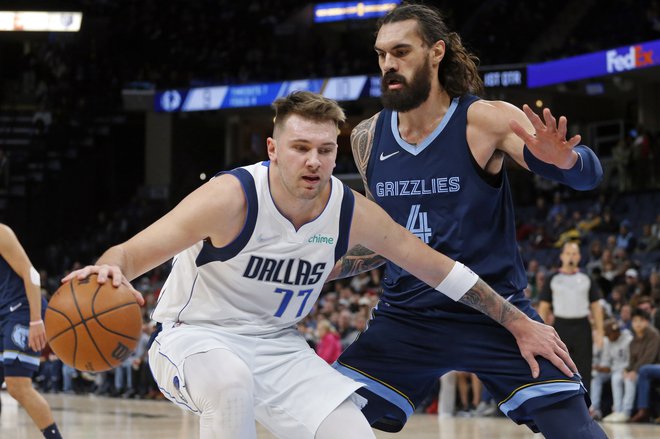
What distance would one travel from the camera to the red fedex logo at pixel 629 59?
18.6m

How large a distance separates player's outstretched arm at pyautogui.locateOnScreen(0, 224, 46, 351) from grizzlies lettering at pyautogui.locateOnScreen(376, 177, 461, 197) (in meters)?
3.71

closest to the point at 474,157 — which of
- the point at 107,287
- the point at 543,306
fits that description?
the point at 107,287

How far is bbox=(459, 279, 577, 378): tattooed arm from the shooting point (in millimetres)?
4355

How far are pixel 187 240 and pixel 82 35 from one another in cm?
2693

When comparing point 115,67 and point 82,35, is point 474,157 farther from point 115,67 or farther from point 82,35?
point 82,35

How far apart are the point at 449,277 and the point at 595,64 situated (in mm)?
16699

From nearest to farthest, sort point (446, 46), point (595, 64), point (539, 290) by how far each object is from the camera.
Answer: point (446, 46) → point (539, 290) → point (595, 64)

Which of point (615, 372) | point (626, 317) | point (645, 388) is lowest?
point (645, 388)

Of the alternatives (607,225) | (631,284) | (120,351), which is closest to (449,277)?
(120,351)

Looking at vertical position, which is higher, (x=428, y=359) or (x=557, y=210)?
(x=557, y=210)

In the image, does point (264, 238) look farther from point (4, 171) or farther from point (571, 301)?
point (4, 171)

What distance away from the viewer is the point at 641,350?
11406 millimetres

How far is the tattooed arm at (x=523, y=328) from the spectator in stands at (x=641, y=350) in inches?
291

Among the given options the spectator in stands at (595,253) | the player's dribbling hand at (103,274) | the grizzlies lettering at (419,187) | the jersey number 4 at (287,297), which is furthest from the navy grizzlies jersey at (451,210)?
the spectator in stands at (595,253)
